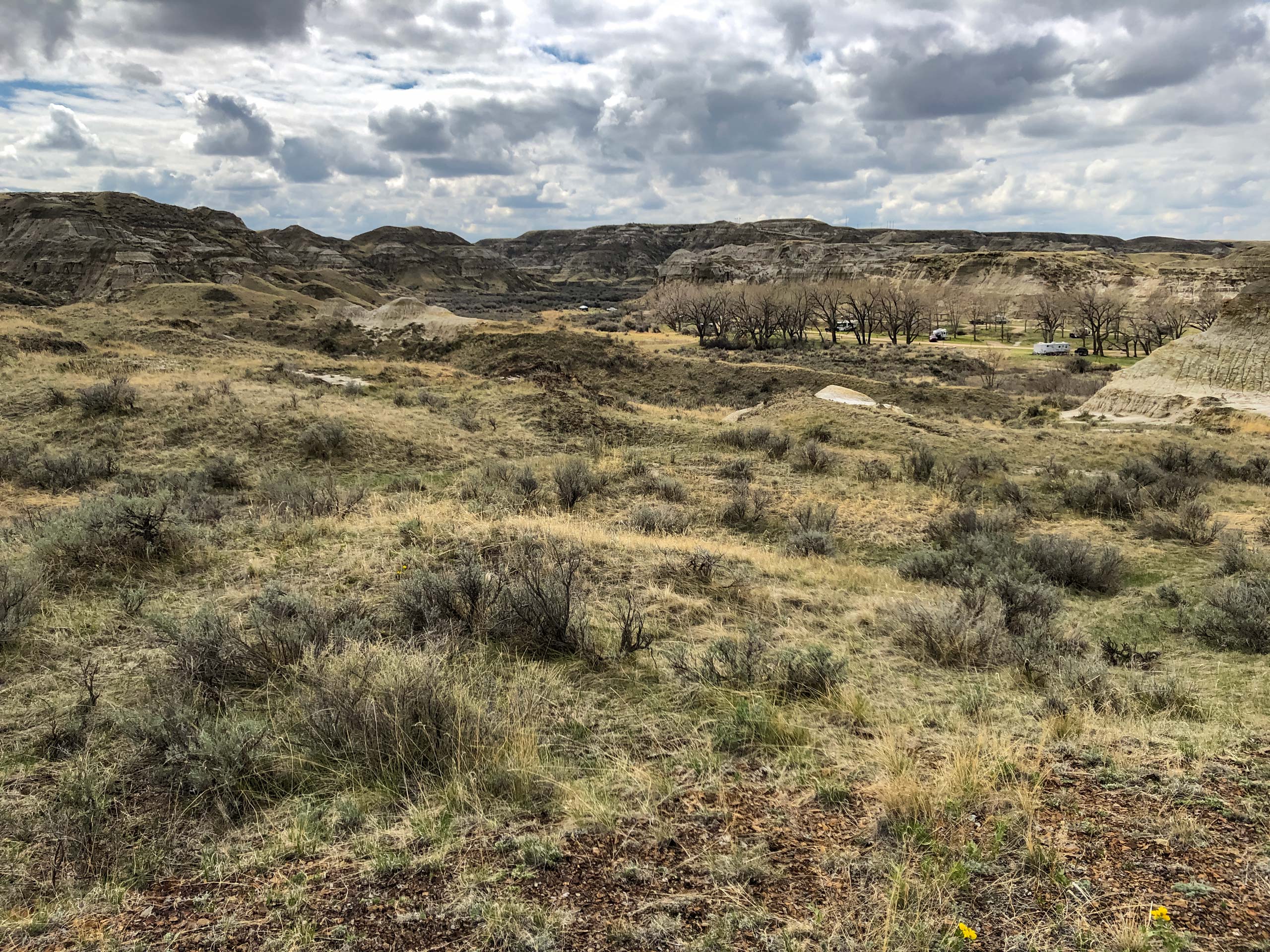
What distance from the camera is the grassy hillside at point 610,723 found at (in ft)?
9.68

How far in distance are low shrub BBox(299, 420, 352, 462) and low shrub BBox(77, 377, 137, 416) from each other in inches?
198

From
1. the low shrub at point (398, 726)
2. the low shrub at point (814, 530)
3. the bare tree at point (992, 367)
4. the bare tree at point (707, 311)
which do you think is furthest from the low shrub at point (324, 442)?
the bare tree at point (707, 311)

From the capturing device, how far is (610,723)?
4.67 metres

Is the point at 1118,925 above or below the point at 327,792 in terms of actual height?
above

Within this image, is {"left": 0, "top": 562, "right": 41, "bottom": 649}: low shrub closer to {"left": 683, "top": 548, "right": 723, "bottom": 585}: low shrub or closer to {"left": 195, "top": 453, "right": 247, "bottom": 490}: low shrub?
{"left": 683, "top": 548, "right": 723, "bottom": 585}: low shrub

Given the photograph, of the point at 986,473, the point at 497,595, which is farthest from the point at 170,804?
the point at 986,473

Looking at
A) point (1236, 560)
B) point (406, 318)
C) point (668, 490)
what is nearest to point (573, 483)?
point (668, 490)

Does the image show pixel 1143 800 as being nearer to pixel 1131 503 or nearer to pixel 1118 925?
pixel 1118 925

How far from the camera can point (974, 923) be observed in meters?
2.79

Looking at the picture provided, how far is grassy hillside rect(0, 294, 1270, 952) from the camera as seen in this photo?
2951 millimetres

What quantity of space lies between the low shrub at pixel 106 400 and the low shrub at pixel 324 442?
5034mm

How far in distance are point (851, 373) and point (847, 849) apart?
41.2 metres

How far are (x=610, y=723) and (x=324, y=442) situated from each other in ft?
45.9

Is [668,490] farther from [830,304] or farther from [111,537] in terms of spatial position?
[830,304]
